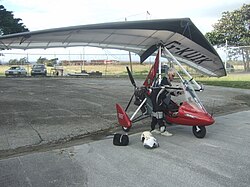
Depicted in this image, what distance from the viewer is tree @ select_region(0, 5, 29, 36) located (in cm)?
2944

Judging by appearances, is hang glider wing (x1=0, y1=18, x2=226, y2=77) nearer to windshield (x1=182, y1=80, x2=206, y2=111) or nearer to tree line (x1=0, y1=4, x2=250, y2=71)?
windshield (x1=182, y1=80, x2=206, y2=111)

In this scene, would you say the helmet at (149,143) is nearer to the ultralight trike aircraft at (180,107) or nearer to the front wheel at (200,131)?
the ultralight trike aircraft at (180,107)

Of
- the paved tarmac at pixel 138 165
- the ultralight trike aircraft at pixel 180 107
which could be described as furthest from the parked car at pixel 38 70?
the paved tarmac at pixel 138 165

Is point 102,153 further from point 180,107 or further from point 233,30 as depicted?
point 233,30

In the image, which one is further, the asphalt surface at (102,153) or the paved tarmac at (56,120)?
the paved tarmac at (56,120)

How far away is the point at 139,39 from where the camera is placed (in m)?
7.14

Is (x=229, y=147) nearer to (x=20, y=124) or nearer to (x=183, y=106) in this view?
(x=183, y=106)

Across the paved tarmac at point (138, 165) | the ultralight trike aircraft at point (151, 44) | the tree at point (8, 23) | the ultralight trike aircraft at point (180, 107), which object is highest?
the tree at point (8, 23)

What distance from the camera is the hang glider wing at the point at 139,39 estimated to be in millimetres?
5297

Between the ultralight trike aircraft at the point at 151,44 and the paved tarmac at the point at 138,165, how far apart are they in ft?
2.12

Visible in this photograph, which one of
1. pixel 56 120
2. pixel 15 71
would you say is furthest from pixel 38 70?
pixel 56 120

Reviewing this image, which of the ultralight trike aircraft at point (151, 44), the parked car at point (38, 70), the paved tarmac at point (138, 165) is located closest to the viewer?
the paved tarmac at point (138, 165)

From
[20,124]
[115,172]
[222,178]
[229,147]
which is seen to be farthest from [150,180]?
[20,124]

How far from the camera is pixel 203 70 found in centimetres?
884
